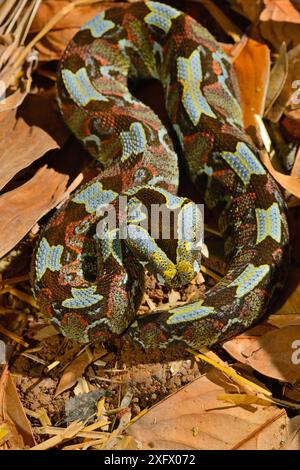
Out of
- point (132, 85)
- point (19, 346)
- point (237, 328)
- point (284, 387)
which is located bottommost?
A: point (284, 387)

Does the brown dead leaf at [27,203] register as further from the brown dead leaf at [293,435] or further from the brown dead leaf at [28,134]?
the brown dead leaf at [293,435]

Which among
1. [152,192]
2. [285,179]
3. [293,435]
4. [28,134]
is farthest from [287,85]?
[293,435]

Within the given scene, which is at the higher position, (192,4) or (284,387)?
(192,4)

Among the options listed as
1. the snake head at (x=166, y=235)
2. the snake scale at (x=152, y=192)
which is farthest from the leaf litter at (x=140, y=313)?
the snake head at (x=166, y=235)

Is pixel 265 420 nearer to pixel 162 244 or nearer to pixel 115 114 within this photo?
pixel 162 244

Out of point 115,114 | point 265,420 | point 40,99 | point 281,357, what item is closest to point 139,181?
point 115,114

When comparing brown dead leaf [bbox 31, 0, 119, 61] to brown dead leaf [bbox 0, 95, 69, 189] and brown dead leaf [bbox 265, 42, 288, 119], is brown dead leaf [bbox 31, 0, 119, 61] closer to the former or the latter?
brown dead leaf [bbox 0, 95, 69, 189]

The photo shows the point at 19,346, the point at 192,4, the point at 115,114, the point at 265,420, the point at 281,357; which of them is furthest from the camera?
the point at 192,4
